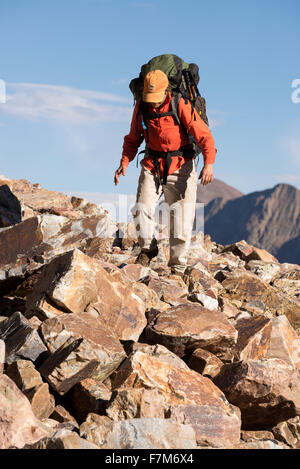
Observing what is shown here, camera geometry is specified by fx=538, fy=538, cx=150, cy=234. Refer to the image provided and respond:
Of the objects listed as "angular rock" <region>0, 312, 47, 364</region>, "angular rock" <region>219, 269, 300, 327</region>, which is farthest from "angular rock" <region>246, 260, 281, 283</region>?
"angular rock" <region>0, 312, 47, 364</region>

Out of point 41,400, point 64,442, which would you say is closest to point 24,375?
point 41,400

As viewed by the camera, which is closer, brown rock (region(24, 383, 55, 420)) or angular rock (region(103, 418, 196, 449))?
angular rock (region(103, 418, 196, 449))

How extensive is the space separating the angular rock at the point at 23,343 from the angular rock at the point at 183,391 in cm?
115

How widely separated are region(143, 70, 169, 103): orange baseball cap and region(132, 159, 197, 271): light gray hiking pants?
1.58 metres

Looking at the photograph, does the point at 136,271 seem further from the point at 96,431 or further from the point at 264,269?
the point at 264,269

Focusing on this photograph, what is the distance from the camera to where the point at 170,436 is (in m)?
4.77

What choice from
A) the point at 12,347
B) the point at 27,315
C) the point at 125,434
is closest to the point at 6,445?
the point at 125,434

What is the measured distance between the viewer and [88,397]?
6.20 meters

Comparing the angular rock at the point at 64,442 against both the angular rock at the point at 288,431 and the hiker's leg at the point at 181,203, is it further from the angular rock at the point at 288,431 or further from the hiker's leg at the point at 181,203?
the hiker's leg at the point at 181,203

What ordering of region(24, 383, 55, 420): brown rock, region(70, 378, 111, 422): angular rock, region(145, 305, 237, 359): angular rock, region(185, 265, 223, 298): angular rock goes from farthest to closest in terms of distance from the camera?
region(185, 265, 223, 298): angular rock
region(145, 305, 237, 359): angular rock
region(70, 378, 111, 422): angular rock
region(24, 383, 55, 420): brown rock

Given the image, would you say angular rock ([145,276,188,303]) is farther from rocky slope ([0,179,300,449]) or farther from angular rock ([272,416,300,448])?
angular rock ([272,416,300,448])

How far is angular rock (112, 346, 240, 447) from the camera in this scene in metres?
5.55
